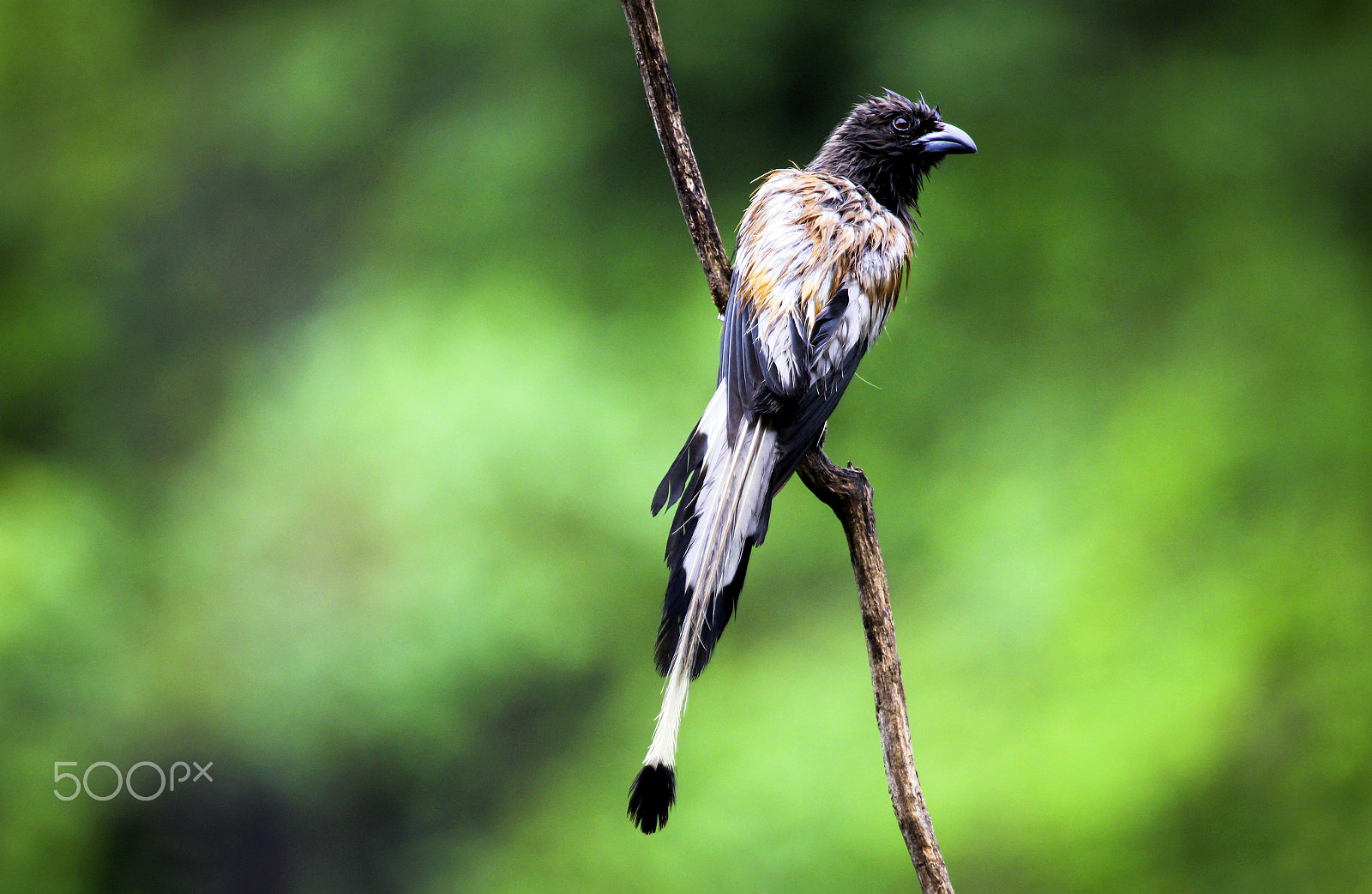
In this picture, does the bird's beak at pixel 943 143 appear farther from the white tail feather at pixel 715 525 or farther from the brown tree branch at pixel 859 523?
the white tail feather at pixel 715 525

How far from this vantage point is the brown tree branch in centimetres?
155

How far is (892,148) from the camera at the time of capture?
233 centimetres

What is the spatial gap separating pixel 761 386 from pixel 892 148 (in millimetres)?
906

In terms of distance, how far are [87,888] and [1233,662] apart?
456cm

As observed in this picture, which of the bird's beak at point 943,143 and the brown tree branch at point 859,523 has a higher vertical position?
the bird's beak at point 943,143

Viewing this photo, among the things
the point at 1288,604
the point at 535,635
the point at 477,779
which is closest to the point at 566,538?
the point at 535,635

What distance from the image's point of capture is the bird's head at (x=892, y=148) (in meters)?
2.32

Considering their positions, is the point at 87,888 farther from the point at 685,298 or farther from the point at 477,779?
the point at 685,298

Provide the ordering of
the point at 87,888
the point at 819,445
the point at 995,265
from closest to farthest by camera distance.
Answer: the point at 819,445 → the point at 87,888 → the point at 995,265

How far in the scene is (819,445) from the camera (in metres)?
1.85

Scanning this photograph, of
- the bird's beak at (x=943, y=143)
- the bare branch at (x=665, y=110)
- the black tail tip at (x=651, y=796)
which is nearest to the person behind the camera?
the black tail tip at (x=651, y=796)

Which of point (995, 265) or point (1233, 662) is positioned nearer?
point (1233, 662)

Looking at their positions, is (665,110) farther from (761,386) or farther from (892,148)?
(892,148)

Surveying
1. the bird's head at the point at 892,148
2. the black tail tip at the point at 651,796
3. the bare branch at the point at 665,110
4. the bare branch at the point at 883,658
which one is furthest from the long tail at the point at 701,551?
the bird's head at the point at 892,148
